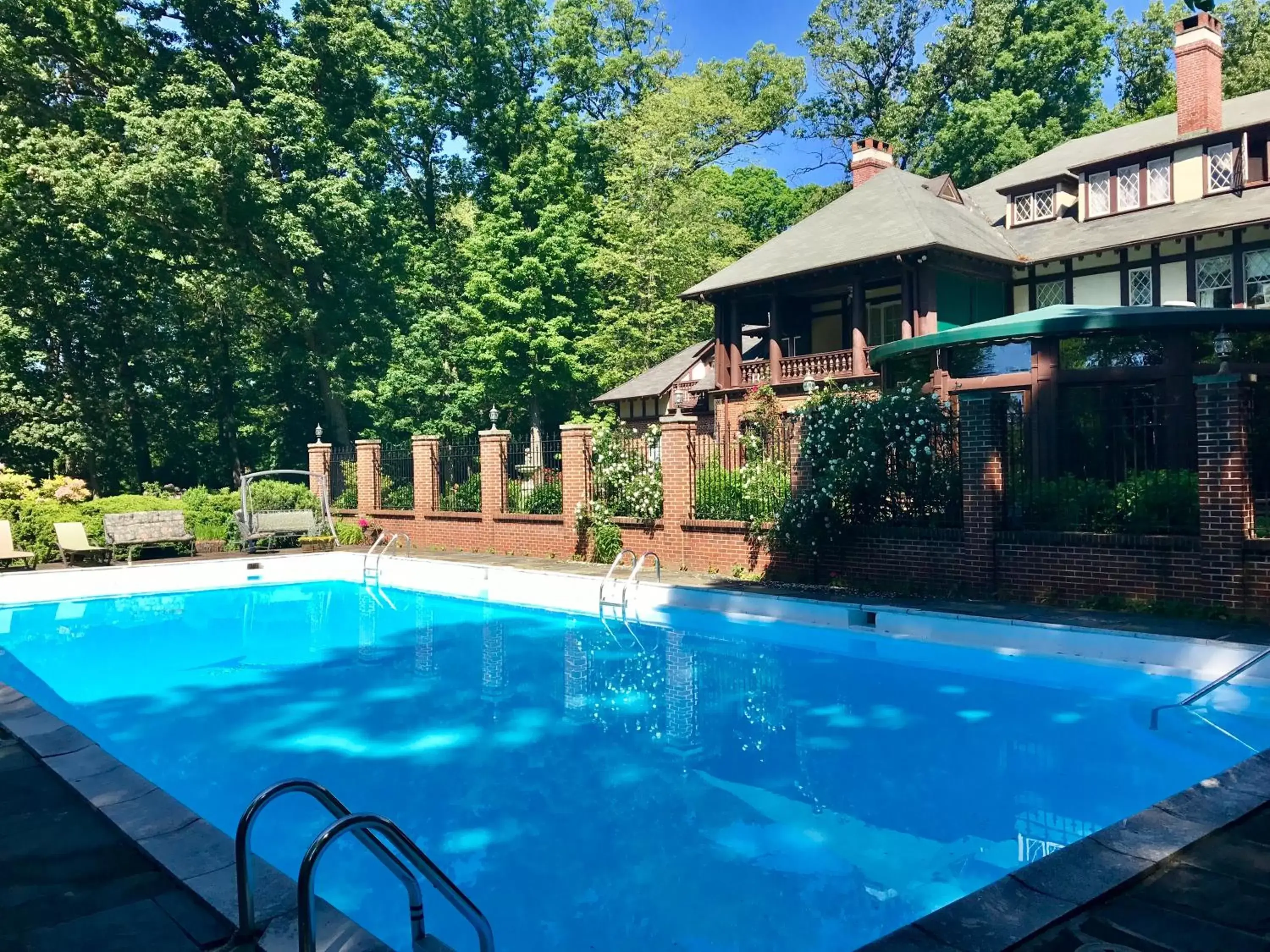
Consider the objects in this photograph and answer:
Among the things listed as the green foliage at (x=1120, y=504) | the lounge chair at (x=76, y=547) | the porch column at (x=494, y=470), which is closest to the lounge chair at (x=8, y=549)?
the lounge chair at (x=76, y=547)

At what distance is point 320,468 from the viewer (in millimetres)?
25359

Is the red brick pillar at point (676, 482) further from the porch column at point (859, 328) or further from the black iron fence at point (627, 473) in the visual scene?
the porch column at point (859, 328)

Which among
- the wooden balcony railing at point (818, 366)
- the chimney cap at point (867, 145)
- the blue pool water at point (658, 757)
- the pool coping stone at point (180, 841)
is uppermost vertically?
the chimney cap at point (867, 145)

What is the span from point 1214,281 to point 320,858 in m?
22.3

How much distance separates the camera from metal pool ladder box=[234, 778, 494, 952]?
306 centimetres

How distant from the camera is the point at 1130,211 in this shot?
22.3 metres

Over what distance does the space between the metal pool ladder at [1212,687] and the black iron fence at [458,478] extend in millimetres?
15386

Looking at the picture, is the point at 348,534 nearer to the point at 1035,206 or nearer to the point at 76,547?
the point at 76,547

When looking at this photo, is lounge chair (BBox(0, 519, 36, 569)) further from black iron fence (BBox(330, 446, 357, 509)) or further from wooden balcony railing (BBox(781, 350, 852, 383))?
wooden balcony railing (BBox(781, 350, 852, 383))

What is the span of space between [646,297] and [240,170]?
1304cm

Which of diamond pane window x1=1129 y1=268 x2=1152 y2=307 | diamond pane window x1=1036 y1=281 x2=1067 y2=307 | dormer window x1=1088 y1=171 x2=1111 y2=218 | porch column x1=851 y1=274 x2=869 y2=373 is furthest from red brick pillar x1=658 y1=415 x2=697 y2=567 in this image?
dormer window x1=1088 y1=171 x2=1111 y2=218

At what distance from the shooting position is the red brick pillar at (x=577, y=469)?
703 inches

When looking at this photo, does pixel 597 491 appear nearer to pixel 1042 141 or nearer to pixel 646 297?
pixel 646 297

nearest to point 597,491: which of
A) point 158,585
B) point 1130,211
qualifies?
point 158,585
